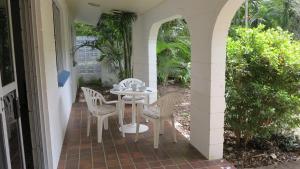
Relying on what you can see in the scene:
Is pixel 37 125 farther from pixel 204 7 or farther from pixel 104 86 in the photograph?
pixel 104 86

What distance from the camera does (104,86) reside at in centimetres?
955

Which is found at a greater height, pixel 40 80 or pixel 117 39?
pixel 117 39

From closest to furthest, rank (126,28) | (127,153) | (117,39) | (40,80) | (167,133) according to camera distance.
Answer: (40,80)
(127,153)
(167,133)
(126,28)
(117,39)

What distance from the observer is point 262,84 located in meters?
3.62

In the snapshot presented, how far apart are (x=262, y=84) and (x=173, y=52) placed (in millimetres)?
3297

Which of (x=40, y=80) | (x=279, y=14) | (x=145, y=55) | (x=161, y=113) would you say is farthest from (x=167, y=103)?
(x=279, y=14)

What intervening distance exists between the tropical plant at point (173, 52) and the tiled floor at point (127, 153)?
2.71 m

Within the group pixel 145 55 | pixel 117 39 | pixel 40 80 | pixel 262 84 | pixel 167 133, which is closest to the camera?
pixel 40 80

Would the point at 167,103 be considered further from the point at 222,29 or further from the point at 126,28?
the point at 126,28

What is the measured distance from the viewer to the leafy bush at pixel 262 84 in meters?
3.49

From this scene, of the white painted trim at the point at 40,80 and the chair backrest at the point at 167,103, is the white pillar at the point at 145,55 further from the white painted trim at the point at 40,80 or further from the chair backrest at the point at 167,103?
the white painted trim at the point at 40,80

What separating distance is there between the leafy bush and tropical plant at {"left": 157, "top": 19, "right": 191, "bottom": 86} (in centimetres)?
273

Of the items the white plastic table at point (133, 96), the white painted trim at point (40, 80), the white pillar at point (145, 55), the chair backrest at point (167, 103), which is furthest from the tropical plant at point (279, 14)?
the white painted trim at point (40, 80)

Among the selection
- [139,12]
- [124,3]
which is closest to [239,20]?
[139,12]
